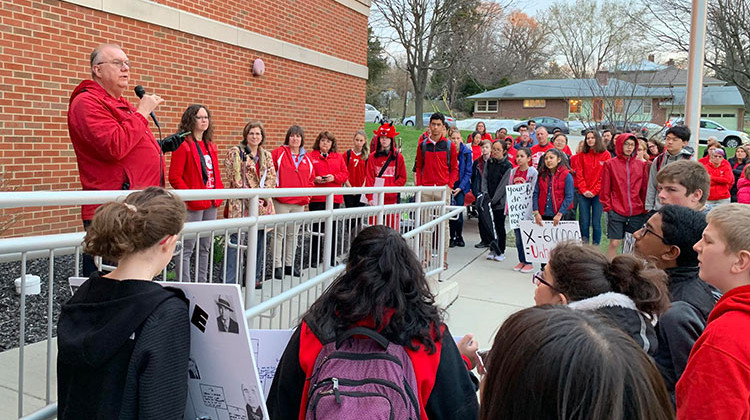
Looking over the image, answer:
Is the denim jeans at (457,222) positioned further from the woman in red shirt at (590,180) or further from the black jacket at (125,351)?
the black jacket at (125,351)

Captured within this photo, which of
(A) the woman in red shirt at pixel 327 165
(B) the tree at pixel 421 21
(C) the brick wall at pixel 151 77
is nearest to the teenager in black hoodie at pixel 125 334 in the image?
A: (C) the brick wall at pixel 151 77

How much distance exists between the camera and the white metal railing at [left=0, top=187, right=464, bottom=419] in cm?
221

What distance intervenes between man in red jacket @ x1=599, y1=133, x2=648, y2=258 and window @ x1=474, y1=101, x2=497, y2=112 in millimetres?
53092

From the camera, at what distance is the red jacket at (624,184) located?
859cm

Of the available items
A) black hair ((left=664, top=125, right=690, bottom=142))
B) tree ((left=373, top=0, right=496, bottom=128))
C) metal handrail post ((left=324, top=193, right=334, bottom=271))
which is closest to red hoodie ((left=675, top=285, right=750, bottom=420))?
metal handrail post ((left=324, top=193, right=334, bottom=271))

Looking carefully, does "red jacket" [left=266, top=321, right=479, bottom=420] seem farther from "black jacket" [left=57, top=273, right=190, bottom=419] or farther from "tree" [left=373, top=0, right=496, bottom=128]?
"tree" [left=373, top=0, right=496, bottom=128]

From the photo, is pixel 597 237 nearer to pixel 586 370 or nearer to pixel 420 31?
pixel 586 370

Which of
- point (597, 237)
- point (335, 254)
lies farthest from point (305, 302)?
point (597, 237)

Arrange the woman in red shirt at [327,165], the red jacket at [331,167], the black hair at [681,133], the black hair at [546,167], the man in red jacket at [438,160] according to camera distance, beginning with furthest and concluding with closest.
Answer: the man in red jacket at [438,160] → the red jacket at [331,167] → the woman in red shirt at [327,165] → the black hair at [546,167] → the black hair at [681,133]

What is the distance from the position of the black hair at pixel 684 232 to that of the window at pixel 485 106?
59.0 metres

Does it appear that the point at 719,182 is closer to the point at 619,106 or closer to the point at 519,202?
the point at 519,202

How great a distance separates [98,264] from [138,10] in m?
6.13

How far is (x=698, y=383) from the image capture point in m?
2.01

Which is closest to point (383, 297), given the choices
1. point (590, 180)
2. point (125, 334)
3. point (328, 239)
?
point (125, 334)
